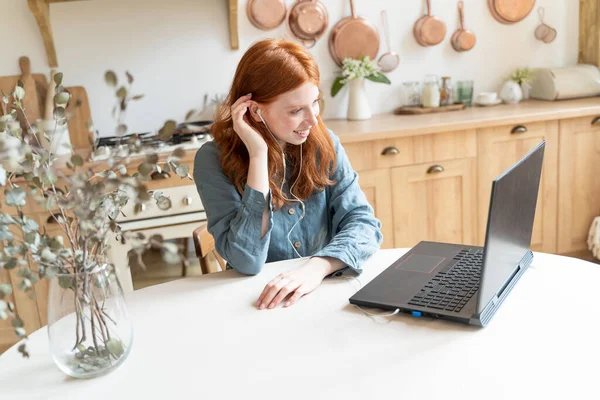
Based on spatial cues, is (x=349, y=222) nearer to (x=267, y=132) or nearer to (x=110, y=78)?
(x=267, y=132)

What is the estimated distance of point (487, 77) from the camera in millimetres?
3594

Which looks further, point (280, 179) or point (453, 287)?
point (280, 179)

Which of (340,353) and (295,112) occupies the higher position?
(295,112)

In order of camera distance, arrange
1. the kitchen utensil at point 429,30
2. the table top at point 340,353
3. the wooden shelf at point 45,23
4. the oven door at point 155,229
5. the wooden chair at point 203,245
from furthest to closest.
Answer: the kitchen utensil at point 429,30 < the wooden shelf at point 45,23 < the oven door at point 155,229 < the wooden chair at point 203,245 < the table top at point 340,353

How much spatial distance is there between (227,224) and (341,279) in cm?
33

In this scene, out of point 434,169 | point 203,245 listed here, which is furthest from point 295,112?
point 434,169

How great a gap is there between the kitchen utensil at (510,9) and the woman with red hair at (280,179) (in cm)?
205

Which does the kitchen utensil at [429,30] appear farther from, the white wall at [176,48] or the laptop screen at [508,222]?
the laptop screen at [508,222]

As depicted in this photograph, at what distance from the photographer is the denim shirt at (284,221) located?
156 centimetres

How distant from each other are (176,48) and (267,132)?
5.23 feet

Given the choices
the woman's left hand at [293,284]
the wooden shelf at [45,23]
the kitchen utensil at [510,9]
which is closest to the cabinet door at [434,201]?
the kitchen utensil at [510,9]

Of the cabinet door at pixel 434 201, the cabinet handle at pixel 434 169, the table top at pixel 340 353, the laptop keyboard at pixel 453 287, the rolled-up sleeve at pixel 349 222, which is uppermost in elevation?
the rolled-up sleeve at pixel 349 222

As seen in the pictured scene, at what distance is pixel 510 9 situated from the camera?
3.51 metres

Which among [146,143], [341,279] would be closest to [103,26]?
[146,143]
